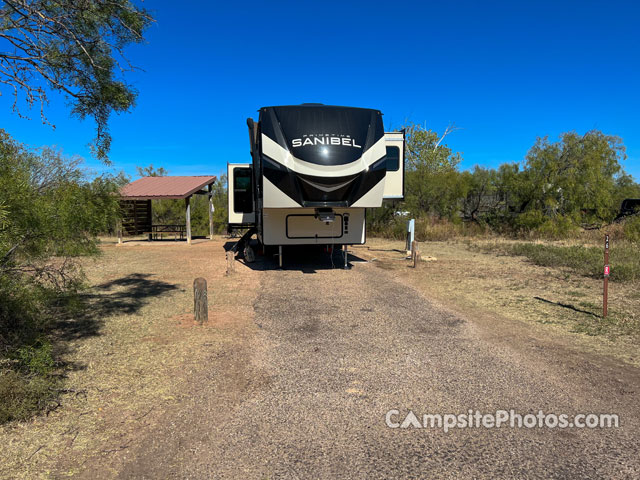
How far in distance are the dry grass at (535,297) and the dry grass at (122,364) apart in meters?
3.88

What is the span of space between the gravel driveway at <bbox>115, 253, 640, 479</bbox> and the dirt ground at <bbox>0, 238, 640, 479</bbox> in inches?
0.6

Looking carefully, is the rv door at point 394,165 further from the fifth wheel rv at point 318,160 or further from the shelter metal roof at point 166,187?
the shelter metal roof at point 166,187

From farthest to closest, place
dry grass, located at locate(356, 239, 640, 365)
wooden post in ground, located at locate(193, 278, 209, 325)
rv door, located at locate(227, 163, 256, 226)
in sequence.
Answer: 1. rv door, located at locate(227, 163, 256, 226)
2. wooden post in ground, located at locate(193, 278, 209, 325)
3. dry grass, located at locate(356, 239, 640, 365)

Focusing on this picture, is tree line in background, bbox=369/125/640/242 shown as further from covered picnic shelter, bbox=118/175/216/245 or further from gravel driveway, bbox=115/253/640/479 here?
gravel driveway, bbox=115/253/640/479

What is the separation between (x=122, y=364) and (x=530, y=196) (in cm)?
1895

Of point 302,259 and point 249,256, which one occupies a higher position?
point 249,256

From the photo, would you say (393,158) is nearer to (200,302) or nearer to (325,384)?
(200,302)

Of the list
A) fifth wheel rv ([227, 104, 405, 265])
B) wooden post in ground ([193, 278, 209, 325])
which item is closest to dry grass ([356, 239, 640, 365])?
fifth wheel rv ([227, 104, 405, 265])

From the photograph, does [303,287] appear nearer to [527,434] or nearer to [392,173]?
[392,173]

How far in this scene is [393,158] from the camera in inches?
452

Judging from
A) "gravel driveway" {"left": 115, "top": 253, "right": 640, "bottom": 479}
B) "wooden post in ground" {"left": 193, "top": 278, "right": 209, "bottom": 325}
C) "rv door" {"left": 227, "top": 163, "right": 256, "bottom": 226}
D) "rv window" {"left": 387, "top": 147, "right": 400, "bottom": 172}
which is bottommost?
"gravel driveway" {"left": 115, "top": 253, "right": 640, "bottom": 479}

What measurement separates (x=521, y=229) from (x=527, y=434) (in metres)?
18.1

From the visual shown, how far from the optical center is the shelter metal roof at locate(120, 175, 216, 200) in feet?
61.1

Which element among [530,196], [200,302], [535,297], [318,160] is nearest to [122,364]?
[200,302]
